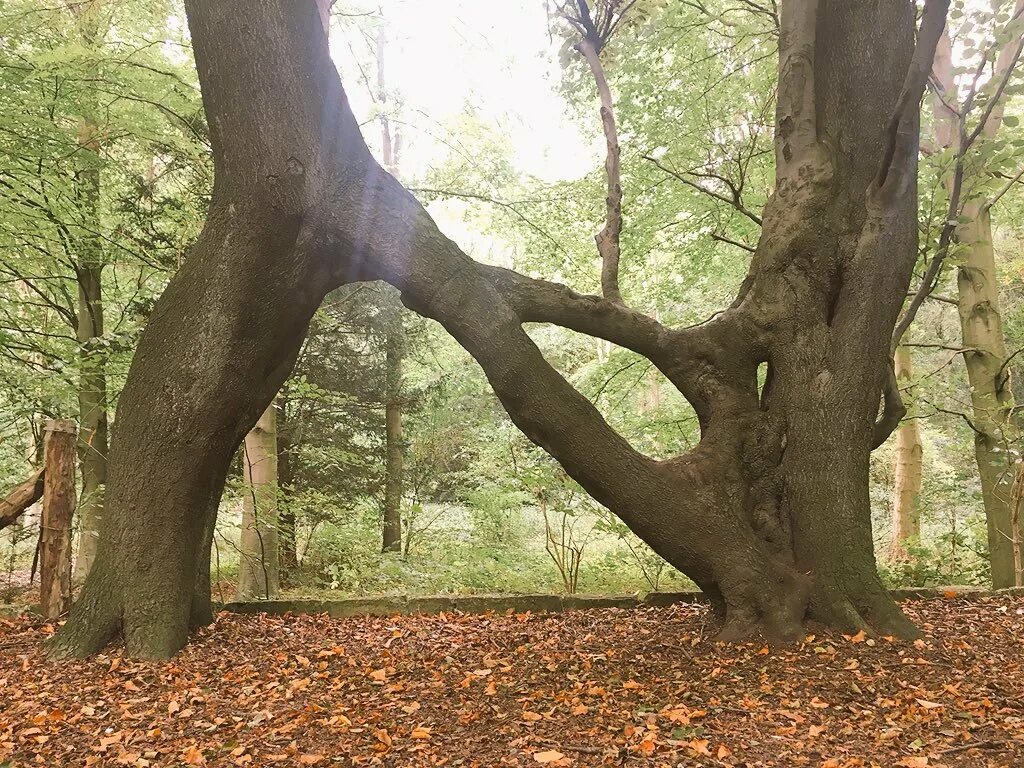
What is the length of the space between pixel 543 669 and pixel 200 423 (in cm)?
264

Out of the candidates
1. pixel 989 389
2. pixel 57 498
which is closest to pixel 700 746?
pixel 57 498

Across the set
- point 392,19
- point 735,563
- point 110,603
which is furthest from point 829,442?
point 392,19

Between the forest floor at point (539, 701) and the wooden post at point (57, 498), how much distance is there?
50 centimetres

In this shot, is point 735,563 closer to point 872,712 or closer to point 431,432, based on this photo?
point 872,712

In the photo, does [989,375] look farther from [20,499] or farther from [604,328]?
[20,499]

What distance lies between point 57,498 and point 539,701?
3744 mm

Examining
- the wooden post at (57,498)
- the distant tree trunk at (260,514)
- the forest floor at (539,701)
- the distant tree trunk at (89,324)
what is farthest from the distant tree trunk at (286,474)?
the forest floor at (539,701)

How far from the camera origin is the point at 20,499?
4.80 m

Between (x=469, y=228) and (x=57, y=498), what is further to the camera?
(x=469, y=228)

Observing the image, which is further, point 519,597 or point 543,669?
point 519,597

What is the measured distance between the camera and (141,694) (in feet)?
11.5

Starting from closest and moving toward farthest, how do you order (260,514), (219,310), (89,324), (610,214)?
(219,310) < (610,214) < (260,514) < (89,324)

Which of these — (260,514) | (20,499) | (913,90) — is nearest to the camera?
(913,90)

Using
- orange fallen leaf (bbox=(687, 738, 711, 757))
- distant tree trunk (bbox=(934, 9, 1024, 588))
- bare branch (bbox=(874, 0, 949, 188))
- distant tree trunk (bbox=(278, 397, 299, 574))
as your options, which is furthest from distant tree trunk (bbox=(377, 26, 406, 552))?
orange fallen leaf (bbox=(687, 738, 711, 757))
